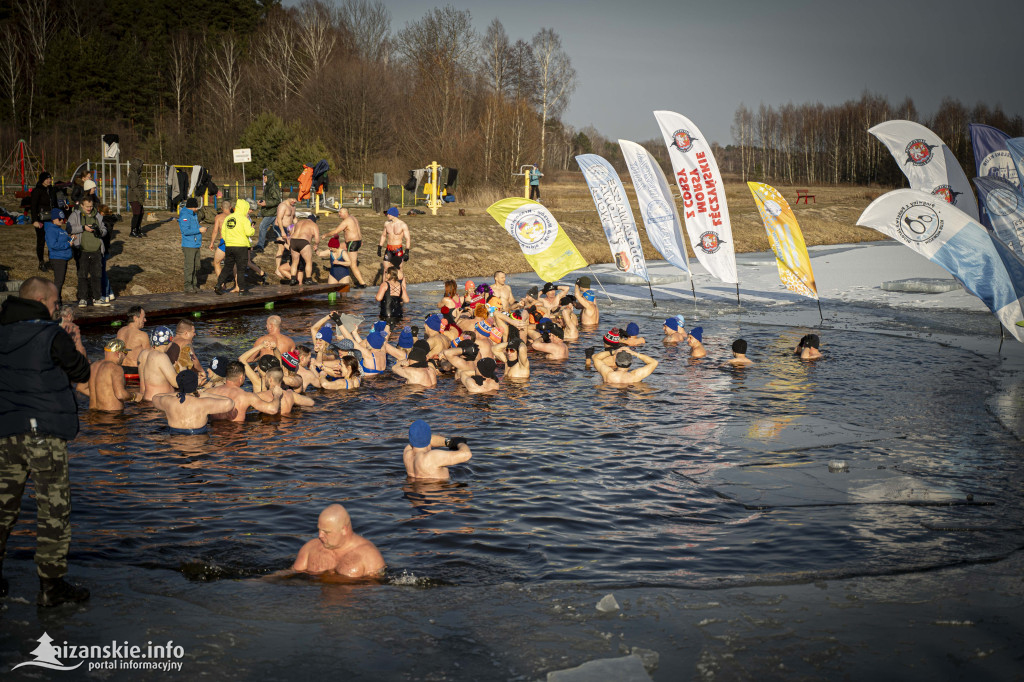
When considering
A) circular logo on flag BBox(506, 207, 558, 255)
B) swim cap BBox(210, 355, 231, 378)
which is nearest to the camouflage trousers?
swim cap BBox(210, 355, 231, 378)

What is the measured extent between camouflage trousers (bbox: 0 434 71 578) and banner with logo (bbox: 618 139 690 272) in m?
13.4

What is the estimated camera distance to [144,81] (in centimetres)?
5431

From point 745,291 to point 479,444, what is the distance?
1493 cm

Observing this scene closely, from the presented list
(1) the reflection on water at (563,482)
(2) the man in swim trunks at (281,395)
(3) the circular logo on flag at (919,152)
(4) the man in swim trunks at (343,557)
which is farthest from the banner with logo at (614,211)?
(4) the man in swim trunks at (343,557)

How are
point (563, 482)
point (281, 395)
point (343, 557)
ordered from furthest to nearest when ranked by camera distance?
1. point (281, 395)
2. point (563, 482)
3. point (343, 557)

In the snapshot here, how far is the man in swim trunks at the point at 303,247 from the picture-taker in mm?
20992

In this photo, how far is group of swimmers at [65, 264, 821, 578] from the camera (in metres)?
8.88

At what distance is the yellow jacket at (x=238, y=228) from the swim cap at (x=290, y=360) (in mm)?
7276

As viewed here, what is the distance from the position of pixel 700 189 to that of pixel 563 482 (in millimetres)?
9450

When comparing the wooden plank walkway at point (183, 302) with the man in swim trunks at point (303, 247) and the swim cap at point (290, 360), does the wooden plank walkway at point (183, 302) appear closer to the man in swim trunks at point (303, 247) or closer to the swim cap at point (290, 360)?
the man in swim trunks at point (303, 247)

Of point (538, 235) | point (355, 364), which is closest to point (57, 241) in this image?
point (355, 364)

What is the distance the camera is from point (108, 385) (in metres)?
10.8

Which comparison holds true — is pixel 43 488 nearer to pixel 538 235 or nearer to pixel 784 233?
pixel 538 235

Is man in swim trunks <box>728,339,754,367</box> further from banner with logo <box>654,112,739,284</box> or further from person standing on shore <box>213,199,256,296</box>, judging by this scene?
person standing on shore <box>213,199,256,296</box>
